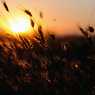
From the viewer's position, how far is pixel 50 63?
17.2ft

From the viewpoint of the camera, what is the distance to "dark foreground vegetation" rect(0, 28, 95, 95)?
5211 mm

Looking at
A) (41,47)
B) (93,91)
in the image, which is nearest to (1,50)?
(41,47)

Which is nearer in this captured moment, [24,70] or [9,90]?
[24,70]

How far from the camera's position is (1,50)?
18.6ft

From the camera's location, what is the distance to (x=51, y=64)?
17.2 feet

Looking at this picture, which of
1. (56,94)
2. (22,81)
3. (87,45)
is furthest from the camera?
(22,81)

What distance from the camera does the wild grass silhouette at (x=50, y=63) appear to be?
17.0 feet

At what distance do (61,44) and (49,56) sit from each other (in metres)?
0.32

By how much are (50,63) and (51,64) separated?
0.9 inches

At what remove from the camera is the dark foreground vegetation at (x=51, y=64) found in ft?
17.1

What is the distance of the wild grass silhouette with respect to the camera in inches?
204

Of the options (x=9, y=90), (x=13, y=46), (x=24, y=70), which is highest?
(x=13, y=46)

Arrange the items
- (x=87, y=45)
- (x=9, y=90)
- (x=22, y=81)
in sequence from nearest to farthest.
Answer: (x=87, y=45)
(x=22, y=81)
(x=9, y=90)

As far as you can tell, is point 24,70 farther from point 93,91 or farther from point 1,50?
point 93,91
